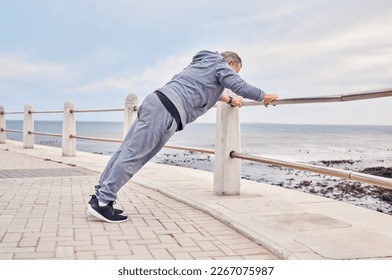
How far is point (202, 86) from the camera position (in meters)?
3.49

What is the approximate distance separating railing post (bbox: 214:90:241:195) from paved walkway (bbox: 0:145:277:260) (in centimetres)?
56

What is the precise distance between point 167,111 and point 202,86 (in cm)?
36

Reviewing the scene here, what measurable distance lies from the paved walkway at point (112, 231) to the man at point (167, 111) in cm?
24

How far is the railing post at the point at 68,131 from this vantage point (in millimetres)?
9570

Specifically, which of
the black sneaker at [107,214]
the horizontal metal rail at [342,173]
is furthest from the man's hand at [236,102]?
the black sneaker at [107,214]

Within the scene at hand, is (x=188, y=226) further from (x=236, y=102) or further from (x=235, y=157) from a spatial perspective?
(x=236, y=102)

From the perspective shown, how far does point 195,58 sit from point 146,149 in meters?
0.86

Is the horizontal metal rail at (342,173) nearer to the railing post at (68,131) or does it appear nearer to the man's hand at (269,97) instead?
the man's hand at (269,97)

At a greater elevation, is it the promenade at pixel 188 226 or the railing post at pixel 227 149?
the railing post at pixel 227 149

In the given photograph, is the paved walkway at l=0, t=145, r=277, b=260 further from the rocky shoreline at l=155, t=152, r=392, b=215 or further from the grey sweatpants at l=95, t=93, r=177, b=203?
the rocky shoreline at l=155, t=152, r=392, b=215

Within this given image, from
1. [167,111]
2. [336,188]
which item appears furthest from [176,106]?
[336,188]
